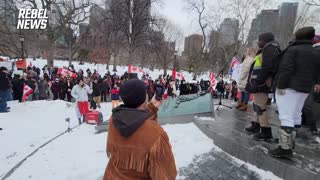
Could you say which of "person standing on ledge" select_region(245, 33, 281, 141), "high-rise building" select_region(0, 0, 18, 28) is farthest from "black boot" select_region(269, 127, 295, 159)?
"high-rise building" select_region(0, 0, 18, 28)

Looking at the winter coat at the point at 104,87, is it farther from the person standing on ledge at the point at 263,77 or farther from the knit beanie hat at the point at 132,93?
the knit beanie hat at the point at 132,93

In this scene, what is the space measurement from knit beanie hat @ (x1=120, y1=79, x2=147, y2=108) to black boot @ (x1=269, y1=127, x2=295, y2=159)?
99.5 inches

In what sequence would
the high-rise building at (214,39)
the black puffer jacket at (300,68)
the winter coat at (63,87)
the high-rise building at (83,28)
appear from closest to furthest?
the black puffer jacket at (300,68), the winter coat at (63,87), the high-rise building at (83,28), the high-rise building at (214,39)

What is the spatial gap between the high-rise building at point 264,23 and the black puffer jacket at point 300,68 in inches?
1137

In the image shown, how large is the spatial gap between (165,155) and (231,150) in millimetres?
3024

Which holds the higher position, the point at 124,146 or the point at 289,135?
the point at 124,146

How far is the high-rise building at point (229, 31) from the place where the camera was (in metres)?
33.0

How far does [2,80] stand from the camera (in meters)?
10.5

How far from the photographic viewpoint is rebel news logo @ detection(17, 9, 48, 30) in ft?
92.2

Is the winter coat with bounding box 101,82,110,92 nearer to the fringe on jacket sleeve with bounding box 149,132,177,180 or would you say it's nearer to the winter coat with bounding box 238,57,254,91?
the winter coat with bounding box 238,57,254,91

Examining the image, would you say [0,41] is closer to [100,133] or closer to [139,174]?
[100,133]

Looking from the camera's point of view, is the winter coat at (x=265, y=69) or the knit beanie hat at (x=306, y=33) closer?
the knit beanie hat at (x=306, y=33)

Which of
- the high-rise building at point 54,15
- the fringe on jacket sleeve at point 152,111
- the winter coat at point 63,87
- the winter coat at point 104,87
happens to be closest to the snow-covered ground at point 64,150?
the fringe on jacket sleeve at point 152,111

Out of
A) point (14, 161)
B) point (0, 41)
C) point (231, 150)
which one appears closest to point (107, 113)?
point (14, 161)
